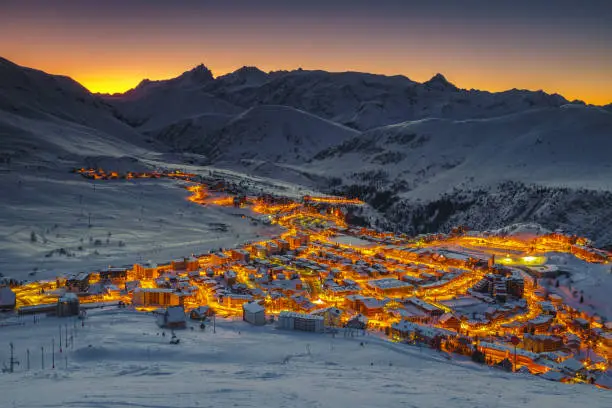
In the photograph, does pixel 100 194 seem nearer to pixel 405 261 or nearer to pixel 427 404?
pixel 405 261

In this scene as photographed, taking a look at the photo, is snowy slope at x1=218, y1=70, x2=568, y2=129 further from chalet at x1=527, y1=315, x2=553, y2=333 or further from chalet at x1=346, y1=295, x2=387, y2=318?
chalet at x1=527, y1=315, x2=553, y2=333

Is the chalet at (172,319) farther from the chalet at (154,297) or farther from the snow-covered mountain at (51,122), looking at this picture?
the snow-covered mountain at (51,122)

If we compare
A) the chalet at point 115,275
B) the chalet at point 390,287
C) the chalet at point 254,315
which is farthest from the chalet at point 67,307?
the chalet at point 390,287

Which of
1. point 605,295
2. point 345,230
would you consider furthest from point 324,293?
point 345,230

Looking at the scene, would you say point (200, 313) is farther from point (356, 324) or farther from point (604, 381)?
point (604, 381)

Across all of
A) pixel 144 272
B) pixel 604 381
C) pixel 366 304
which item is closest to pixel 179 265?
pixel 144 272

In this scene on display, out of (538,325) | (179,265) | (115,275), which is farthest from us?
(179,265)
